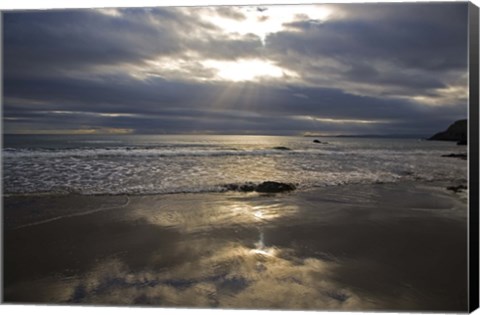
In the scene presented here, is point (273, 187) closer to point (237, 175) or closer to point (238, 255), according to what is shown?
point (237, 175)

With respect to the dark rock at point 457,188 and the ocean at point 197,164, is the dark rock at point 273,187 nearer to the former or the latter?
the ocean at point 197,164

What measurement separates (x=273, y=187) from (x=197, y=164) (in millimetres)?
2647

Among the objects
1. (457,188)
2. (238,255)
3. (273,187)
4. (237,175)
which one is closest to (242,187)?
(273,187)

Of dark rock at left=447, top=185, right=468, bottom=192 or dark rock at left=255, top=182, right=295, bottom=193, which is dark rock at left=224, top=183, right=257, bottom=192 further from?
dark rock at left=447, top=185, right=468, bottom=192

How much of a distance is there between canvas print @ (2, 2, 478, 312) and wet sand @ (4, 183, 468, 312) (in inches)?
0.6

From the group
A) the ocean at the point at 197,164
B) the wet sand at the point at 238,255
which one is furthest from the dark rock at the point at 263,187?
the wet sand at the point at 238,255

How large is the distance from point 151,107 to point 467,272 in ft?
13.6

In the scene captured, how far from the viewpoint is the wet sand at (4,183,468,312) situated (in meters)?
2.60

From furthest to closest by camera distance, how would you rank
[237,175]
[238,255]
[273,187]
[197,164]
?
1. [197,164]
2. [237,175]
3. [273,187]
4. [238,255]

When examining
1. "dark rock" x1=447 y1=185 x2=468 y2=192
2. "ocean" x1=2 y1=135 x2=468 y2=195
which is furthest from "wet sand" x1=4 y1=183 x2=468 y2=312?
"dark rock" x1=447 y1=185 x2=468 y2=192

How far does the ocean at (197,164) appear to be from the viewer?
548 cm

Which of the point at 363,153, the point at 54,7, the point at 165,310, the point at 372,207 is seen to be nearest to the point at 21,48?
the point at 54,7

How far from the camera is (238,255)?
9.96 feet

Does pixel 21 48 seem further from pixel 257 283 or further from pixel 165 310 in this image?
pixel 257 283
